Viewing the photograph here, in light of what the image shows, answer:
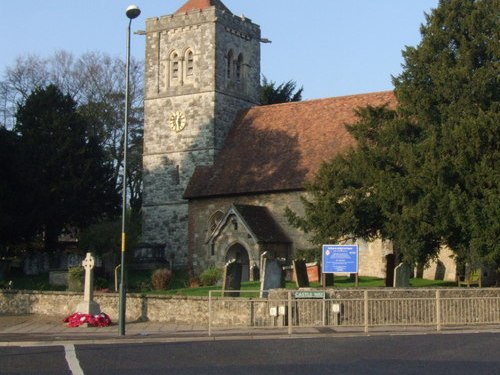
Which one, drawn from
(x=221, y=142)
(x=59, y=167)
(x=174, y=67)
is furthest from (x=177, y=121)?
(x=59, y=167)

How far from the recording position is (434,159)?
2736 cm

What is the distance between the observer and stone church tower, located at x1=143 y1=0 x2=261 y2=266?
44.9m

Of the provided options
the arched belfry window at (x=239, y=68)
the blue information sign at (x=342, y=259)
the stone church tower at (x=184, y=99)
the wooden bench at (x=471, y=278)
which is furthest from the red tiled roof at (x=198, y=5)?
the blue information sign at (x=342, y=259)

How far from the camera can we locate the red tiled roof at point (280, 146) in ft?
134

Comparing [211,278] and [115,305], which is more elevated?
[211,278]

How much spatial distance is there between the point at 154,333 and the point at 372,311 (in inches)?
222

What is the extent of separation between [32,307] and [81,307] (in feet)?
12.5

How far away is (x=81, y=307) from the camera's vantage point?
25.7 metres

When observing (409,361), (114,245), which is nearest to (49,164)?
(114,245)

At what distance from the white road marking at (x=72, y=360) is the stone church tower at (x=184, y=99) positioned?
2659 cm

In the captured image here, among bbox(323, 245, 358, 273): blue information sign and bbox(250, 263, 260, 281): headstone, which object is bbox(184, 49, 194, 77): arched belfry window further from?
bbox(323, 245, 358, 273): blue information sign

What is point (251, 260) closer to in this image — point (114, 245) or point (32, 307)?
point (114, 245)

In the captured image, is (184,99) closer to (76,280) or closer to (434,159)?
(76,280)

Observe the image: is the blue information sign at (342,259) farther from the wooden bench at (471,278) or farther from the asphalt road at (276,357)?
the wooden bench at (471,278)
